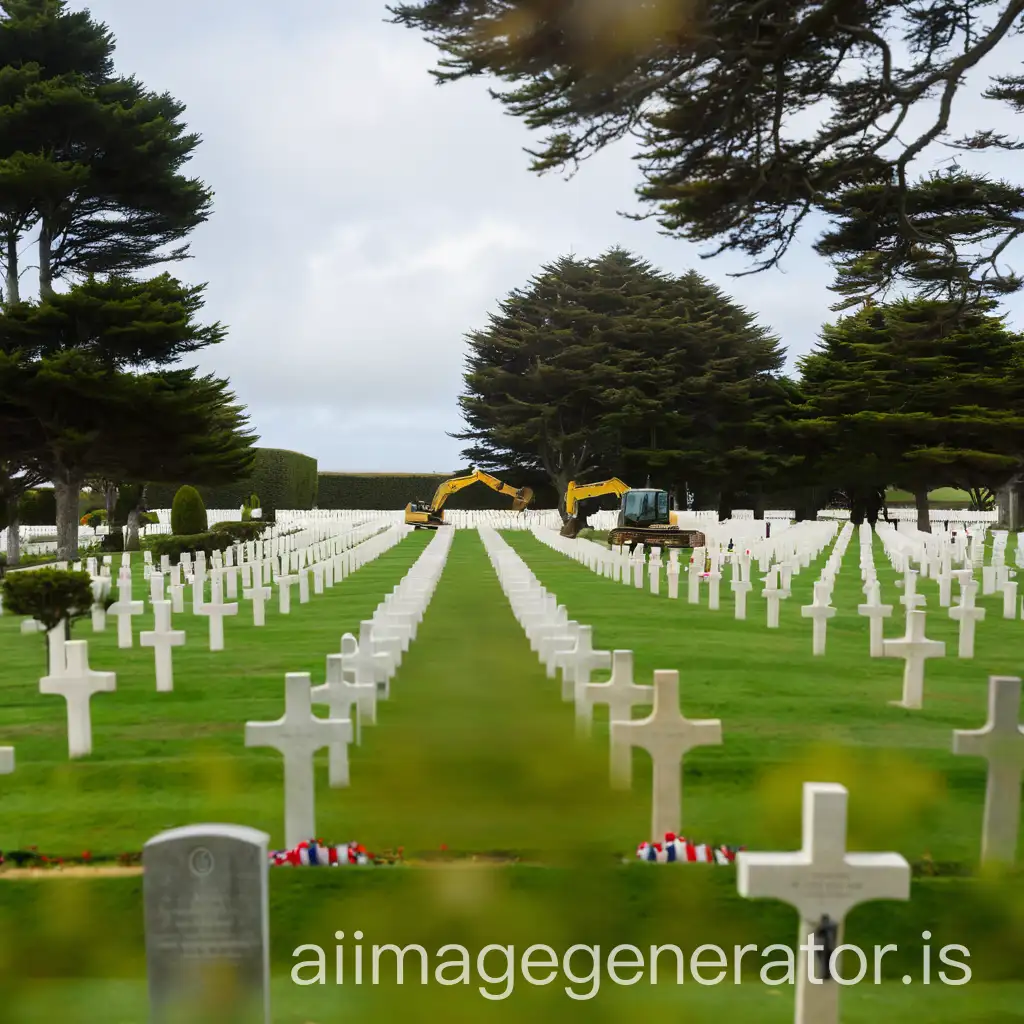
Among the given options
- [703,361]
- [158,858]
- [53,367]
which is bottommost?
[158,858]

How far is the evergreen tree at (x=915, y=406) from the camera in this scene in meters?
40.1

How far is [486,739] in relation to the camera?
23.9 ft

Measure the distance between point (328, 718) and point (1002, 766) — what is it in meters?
4.40

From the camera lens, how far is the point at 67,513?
94.2 ft

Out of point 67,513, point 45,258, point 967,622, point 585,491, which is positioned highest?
point 45,258

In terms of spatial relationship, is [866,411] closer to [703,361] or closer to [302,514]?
[703,361]

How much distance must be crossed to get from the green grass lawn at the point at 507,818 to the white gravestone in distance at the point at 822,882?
0.55 metres

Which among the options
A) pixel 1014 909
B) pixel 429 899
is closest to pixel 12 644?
pixel 429 899

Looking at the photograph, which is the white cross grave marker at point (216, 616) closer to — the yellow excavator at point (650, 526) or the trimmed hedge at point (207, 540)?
the trimmed hedge at point (207, 540)

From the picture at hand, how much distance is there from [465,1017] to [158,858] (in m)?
1.32

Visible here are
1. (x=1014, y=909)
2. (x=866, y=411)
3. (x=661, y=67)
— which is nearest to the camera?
(x=1014, y=909)

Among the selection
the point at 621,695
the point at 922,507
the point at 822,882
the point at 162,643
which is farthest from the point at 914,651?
the point at 922,507

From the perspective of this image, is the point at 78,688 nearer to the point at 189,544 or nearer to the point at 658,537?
the point at 189,544

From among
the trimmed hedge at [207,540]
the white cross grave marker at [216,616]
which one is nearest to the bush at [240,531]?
the trimmed hedge at [207,540]
